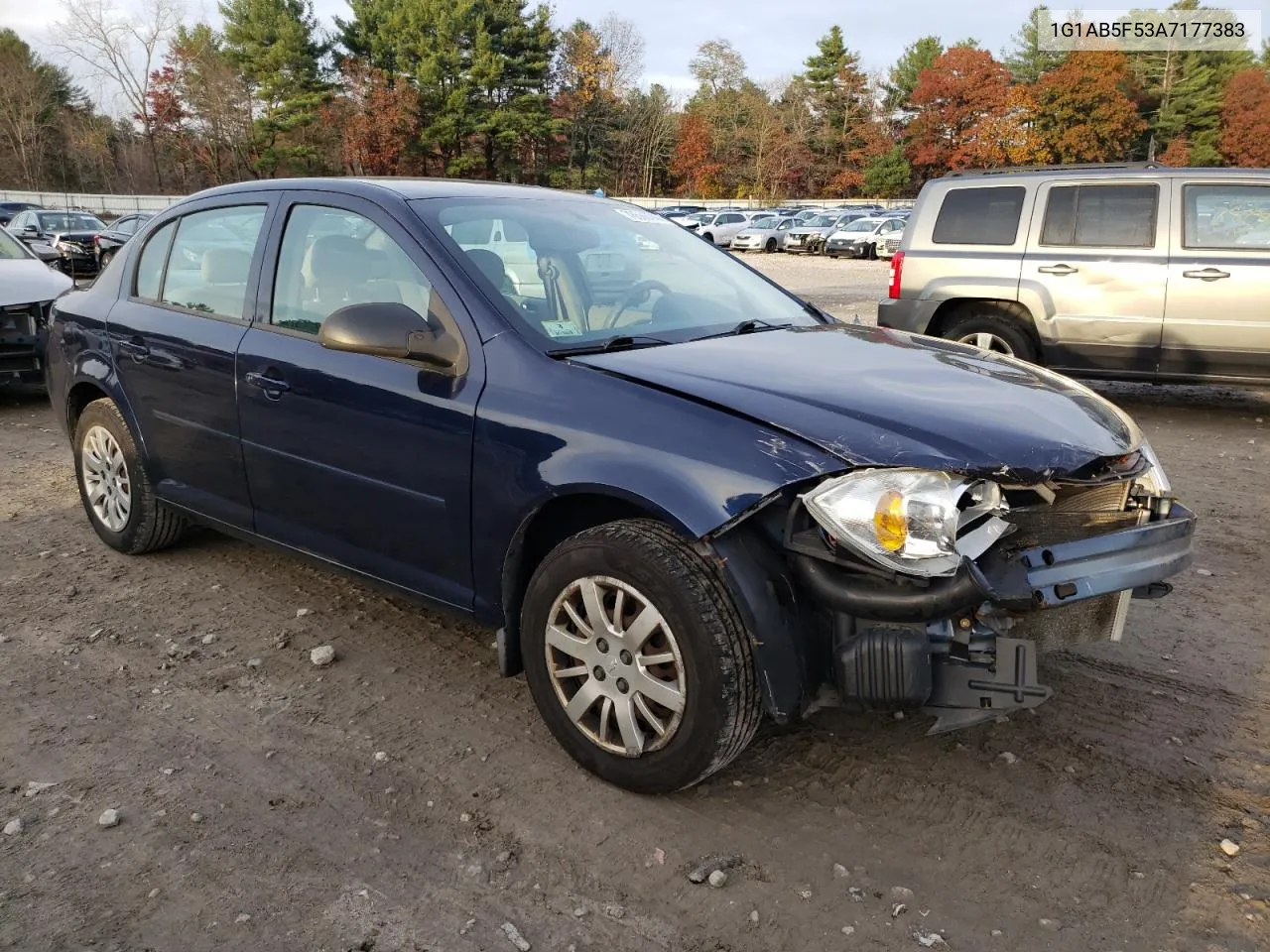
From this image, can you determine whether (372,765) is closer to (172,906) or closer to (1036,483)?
(172,906)

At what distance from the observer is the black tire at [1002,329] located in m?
8.32

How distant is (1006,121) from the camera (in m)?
63.9

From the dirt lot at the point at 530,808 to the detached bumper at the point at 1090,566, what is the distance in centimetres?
65

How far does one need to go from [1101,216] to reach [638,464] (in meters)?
6.81

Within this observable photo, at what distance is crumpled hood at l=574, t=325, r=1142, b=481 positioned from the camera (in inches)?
102

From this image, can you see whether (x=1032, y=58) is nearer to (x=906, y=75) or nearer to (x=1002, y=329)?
(x=906, y=75)

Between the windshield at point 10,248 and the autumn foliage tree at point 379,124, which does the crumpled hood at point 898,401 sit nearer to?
the windshield at point 10,248

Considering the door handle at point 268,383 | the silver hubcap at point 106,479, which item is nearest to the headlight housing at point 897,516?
the door handle at point 268,383

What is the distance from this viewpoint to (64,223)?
78.6ft

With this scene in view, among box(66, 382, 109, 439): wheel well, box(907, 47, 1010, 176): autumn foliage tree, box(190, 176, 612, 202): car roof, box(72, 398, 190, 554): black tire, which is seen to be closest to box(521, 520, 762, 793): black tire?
box(190, 176, 612, 202): car roof

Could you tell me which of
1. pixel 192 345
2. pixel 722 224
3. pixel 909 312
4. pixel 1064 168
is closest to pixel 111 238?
pixel 909 312

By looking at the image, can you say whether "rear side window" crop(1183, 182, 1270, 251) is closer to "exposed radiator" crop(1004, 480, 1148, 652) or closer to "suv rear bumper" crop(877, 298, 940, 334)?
"suv rear bumper" crop(877, 298, 940, 334)

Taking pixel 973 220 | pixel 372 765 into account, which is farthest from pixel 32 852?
pixel 973 220

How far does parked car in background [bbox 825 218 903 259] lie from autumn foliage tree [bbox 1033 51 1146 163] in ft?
120
